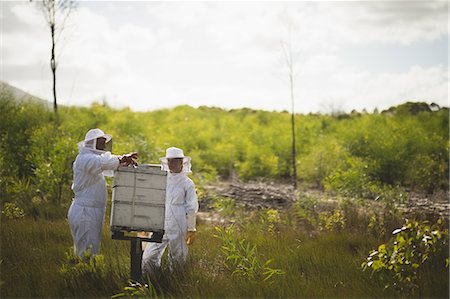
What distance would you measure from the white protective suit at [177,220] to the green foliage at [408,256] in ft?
6.79

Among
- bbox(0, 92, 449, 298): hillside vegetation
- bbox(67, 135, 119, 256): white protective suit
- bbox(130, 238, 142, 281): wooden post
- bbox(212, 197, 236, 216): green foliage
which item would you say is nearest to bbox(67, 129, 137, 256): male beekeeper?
bbox(67, 135, 119, 256): white protective suit

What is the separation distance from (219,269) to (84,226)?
1.62 m

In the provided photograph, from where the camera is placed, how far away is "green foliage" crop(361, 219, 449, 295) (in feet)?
15.5

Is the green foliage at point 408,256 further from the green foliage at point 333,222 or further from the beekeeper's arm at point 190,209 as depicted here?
the green foliage at point 333,222

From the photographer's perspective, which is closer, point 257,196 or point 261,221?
point 261,221

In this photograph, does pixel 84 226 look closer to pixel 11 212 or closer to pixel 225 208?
pixel 11 212

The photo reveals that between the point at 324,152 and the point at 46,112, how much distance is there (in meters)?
8.91

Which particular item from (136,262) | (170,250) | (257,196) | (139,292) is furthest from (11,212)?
(257,196)

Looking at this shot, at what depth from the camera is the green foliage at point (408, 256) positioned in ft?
15.5

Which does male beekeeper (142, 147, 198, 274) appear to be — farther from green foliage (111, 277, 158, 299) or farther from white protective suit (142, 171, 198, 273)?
green foliage (111, 277, 158, 299)

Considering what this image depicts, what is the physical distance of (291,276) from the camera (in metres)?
5.79

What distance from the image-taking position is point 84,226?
6242mm

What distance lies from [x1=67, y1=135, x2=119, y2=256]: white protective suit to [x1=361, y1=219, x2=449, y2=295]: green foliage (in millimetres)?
3064

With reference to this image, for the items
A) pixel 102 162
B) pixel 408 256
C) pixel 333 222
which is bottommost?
pixel 333 222
